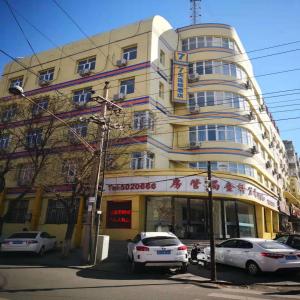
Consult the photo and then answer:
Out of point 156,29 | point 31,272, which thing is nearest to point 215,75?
point 156,29

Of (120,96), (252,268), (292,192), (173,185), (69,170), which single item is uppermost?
(120,96)

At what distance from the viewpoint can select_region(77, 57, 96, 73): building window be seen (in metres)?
29.1

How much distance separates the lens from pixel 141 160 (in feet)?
74.3

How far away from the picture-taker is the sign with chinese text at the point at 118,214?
2078 centimetres

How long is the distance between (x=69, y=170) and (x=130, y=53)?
14182 millimetres

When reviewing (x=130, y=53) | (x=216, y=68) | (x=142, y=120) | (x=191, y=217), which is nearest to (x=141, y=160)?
(x=142, y=120)

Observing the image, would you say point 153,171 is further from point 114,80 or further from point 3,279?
point 3,279

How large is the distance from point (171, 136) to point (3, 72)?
75.8 feet

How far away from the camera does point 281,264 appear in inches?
408

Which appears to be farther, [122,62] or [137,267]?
[122,62]

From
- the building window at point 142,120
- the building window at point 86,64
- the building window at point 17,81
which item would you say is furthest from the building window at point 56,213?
the building window at point 17,81

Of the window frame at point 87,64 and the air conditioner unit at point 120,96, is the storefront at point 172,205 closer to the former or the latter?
the air conditioner unit at point 120,96

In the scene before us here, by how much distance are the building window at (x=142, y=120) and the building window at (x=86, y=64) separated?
28.6 ft

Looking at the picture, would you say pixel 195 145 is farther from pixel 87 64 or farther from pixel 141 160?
pixel 87 64
